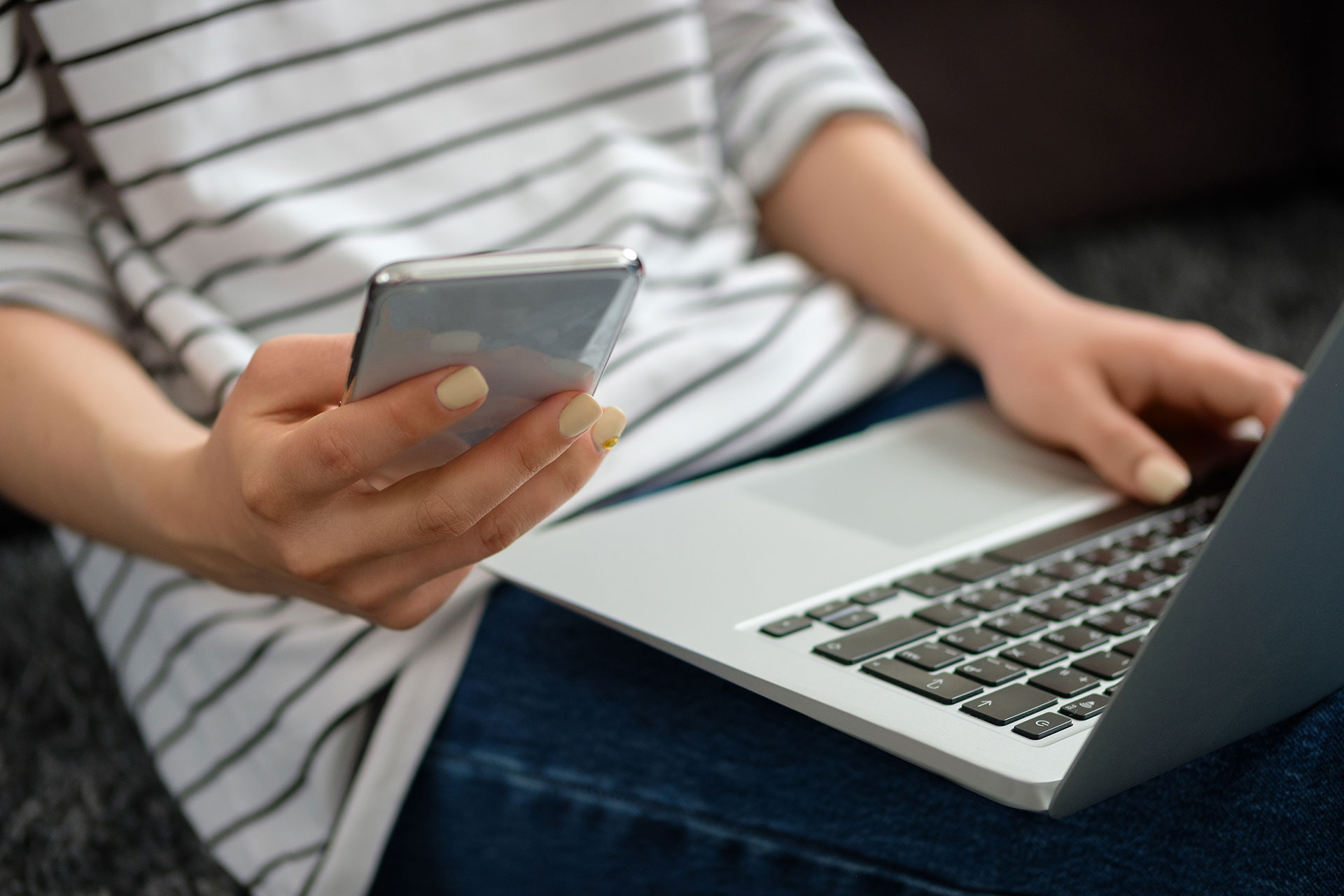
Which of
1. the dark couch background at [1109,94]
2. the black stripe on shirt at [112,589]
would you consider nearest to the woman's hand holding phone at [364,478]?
the black stripe on shirt at [112,589]

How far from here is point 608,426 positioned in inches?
11.7

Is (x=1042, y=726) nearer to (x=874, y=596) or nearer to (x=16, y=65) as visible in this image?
(x=874, y=596)

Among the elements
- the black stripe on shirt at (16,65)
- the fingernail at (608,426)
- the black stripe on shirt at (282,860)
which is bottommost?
the black stripe on shirt at (282,860)

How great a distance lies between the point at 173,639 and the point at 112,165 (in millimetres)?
215

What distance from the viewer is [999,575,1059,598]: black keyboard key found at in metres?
0.38

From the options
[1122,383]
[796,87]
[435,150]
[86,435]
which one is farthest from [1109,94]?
[86,435]

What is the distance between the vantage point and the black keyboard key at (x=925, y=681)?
0.31 m

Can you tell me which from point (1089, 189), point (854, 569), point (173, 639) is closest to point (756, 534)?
point (854, 569)

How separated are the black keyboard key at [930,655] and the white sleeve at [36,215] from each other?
1.24 feet

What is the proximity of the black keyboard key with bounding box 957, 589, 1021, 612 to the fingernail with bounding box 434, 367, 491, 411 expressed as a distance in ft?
0.64

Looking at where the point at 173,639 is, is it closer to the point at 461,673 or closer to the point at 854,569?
the point at 461,673

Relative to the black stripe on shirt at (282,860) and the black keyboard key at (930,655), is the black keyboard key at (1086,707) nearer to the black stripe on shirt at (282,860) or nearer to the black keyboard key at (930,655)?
the black keyboard key at (930,655)

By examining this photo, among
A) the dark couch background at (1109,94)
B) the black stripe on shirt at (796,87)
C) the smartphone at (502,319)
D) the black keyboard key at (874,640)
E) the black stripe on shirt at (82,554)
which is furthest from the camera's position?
the dark couch background at (1109,94)

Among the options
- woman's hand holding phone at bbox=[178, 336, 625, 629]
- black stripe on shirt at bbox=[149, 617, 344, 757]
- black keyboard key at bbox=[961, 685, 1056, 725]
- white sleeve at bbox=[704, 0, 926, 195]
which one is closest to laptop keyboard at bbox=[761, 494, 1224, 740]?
black keyboard key at bbox=[961, 685, 1056, 725]
